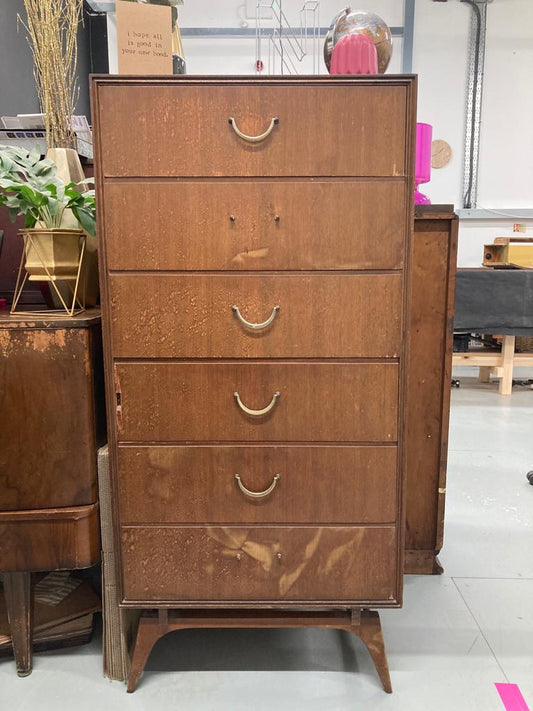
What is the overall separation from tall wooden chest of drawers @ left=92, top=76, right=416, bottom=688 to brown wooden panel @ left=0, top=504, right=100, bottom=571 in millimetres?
84

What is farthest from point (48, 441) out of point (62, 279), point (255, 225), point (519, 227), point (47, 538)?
point (519, 227)

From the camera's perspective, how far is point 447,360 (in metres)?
1.49

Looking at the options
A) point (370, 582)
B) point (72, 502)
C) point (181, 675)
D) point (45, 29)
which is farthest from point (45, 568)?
point (45, 29)

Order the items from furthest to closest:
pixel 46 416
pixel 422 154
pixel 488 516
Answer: pixel 488 516, pixel 422 154, pixel 46 416

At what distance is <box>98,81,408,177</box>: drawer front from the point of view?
0.98m

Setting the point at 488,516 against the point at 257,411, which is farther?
the point at 488,516

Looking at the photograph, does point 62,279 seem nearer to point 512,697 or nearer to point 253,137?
point 253,137

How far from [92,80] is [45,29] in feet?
1.76

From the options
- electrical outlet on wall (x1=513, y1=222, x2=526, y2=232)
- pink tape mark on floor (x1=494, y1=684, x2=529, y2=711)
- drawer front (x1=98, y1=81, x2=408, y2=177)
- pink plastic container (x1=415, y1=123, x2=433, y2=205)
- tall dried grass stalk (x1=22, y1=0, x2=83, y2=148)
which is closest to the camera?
drawer front (x1=98, y1=81, x2=408, y2=177)

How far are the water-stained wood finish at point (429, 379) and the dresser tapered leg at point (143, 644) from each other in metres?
0.77

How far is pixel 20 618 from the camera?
1.19 metres

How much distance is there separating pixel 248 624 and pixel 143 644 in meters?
0.23

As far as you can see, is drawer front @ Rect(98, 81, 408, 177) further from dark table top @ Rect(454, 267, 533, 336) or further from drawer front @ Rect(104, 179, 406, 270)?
dark table top @ Rect(454, 267, 533, 336)

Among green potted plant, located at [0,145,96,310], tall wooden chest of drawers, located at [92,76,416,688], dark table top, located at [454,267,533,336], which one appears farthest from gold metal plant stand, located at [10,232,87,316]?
dark table top, located at [454,267,533,336]
